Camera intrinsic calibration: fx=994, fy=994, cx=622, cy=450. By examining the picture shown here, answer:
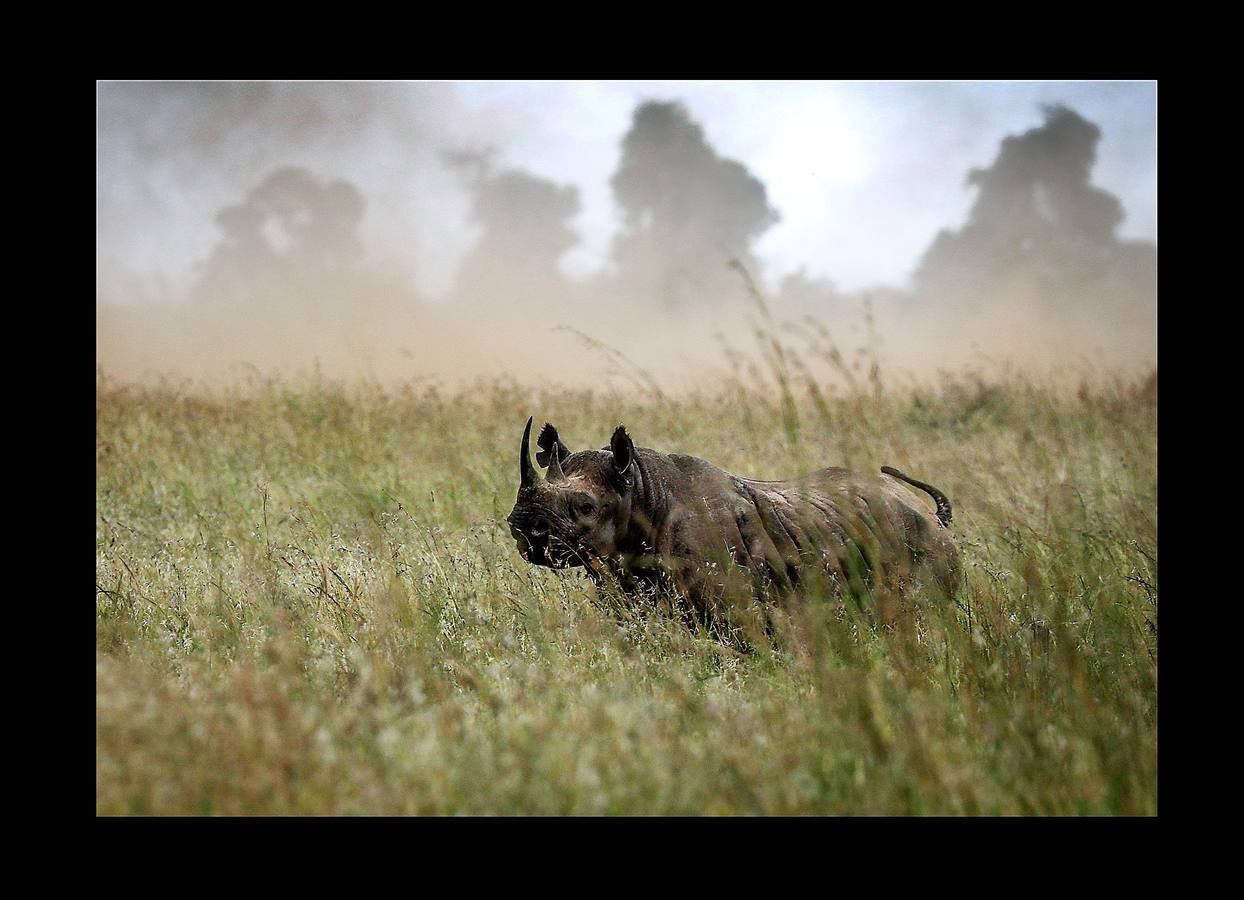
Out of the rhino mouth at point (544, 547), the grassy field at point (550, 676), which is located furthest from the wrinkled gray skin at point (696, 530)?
the grassy field at point (550, 676)

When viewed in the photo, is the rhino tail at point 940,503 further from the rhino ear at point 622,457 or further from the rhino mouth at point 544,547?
the rhino mouth at point 544,547

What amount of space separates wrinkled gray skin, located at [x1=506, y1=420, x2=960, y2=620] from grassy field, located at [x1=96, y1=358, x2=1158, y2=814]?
0.84 ft

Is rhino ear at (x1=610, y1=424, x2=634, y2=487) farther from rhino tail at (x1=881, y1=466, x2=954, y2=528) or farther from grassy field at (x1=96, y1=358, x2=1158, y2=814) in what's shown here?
rhino tail at (x1=881, y1=466, x2=954, y2=528)

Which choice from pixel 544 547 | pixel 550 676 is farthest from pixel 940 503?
pixel 550 676

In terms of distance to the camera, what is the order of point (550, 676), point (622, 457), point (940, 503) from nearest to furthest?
1. point (550, 676)
2. point (622, 457)
3. point (940, 503)

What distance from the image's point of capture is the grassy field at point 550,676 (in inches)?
124

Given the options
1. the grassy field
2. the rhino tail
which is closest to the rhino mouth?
the grassy field

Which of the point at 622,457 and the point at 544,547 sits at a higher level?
the point at 622,457

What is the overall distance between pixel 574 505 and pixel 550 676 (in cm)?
77

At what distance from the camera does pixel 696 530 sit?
480 cm

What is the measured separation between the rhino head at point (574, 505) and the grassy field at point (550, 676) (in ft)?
1.37

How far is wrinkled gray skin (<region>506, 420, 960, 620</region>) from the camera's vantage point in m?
4.56

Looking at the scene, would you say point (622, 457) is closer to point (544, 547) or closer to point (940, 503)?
point (544, 547)
